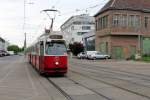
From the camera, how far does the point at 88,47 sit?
111000 millimetres

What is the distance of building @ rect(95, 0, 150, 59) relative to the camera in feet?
270

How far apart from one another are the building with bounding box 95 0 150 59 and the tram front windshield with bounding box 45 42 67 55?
178ft

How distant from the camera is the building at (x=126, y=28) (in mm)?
82312

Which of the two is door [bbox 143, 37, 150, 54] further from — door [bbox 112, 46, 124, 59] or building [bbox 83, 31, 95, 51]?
building [bbox 83, 31, 95, 51]

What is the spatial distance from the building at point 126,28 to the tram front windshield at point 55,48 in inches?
2133

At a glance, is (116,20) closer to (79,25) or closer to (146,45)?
(146,45)

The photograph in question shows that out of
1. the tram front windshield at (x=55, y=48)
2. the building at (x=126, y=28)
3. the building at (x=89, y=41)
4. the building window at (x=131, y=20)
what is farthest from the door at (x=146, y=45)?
the tram front windshield at (x=55, y=48)

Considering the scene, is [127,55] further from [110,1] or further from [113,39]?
[110,1]

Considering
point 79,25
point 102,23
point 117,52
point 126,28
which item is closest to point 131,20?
point 126,28

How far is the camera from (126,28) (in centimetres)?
8256

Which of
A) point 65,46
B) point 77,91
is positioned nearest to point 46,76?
point 65,46

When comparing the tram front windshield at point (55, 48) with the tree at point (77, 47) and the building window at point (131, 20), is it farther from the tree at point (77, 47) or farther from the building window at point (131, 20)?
the tree at point (77, 47)

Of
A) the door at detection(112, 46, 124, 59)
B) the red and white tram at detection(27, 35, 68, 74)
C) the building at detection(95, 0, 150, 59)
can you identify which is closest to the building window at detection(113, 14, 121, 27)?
Answer: the building at detection(95, 0, 150, 59)

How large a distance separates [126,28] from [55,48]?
55277mm
